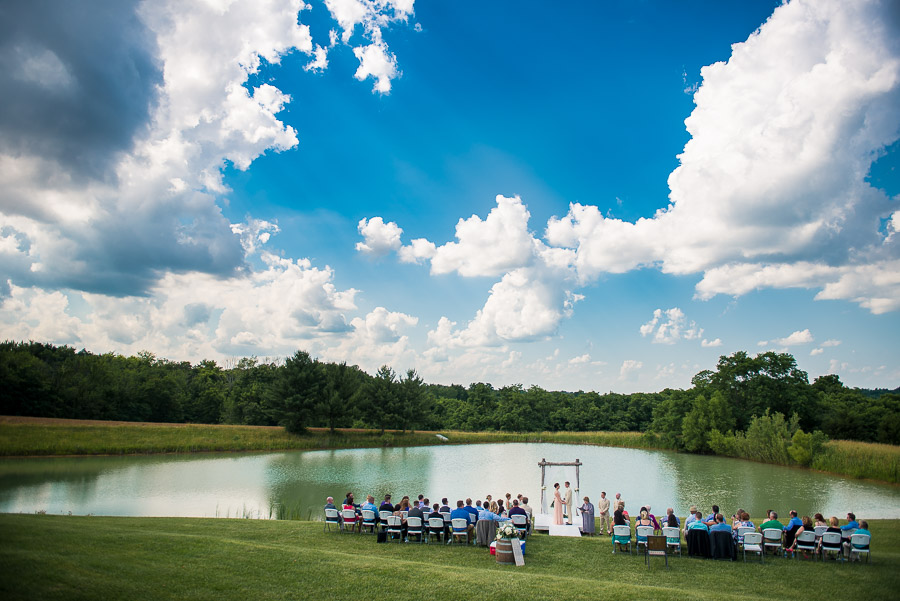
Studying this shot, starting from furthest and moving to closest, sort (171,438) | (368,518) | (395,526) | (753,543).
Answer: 1. (171,438)
2. (368,518)
3. (395,526)
4. (753,543)

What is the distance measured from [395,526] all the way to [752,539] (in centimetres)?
859

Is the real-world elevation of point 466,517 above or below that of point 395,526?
above

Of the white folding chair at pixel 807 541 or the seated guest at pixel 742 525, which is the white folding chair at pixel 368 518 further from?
the white folding chair at pixel 807 541

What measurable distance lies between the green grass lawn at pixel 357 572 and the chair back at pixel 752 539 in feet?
1.61

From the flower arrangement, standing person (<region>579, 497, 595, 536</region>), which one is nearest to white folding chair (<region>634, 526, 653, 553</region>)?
standing person (<region>579, 497, 595, 536</region>)

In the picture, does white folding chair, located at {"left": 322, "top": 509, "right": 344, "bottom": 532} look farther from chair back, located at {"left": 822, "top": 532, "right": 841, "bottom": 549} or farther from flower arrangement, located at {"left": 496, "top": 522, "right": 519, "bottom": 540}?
chair back, located at {"left": 822, "top": 532, "right": 841, "bottom": 549}

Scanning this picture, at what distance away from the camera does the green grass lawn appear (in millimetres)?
8414

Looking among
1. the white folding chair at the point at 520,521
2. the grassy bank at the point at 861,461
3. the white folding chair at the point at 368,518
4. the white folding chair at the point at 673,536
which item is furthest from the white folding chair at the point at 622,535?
the grassy bank at the point at 861,461

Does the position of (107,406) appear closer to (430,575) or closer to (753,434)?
(430,575)

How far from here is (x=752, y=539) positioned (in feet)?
38.7

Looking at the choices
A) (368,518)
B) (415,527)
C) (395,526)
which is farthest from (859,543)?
(368,518)

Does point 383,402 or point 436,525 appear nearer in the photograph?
point 436,525

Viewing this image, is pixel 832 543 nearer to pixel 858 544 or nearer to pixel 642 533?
pixel 858 544

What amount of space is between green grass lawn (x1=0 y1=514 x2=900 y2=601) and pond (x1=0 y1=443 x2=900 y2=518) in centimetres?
951
